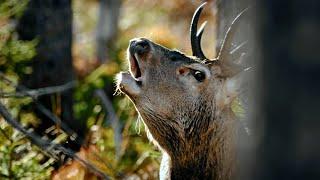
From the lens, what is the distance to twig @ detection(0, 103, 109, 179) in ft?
21.0

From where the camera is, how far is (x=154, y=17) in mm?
22047

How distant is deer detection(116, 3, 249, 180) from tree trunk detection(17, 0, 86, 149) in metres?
3.39

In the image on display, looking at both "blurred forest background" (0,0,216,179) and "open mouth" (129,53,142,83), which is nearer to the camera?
"open mouth" (129,53,142,83)

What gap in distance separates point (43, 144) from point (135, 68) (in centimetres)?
139

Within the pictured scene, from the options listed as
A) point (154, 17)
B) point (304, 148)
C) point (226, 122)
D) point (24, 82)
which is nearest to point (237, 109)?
point (226, 122)

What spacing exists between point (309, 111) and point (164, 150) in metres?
4.87

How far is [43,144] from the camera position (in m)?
6.76

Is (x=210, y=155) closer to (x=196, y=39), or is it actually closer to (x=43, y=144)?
(x=196, y=39)

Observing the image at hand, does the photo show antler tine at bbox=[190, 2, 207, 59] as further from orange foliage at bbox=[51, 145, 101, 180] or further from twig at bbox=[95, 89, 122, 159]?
twig at bbox=[95, 89, 122, 159]

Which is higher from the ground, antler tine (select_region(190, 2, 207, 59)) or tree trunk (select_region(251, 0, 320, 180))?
tree trunk (select_region(251, 0, 320, 180))

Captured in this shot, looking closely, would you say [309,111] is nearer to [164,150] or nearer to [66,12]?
[164,150]

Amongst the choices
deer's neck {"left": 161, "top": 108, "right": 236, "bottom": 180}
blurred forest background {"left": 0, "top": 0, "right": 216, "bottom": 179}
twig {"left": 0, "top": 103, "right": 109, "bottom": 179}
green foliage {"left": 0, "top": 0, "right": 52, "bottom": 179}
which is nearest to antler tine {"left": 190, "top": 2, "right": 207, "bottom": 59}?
deer's neck {"left": 161, "top": 108, "right": 236, "bottom": 180}

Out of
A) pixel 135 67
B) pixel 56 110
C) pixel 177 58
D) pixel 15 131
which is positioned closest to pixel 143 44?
pixel 135 67

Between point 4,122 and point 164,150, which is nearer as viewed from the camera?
point 164,150
